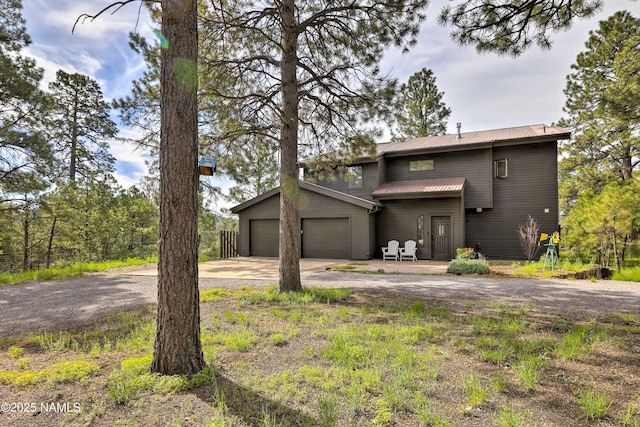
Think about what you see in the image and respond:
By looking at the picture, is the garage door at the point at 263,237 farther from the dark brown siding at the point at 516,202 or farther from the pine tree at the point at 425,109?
the pine tree at the point at 425,109

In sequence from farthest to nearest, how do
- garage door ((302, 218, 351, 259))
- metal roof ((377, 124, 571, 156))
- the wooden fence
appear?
the wooden fence
garage door ((302, 218, 351, 259))
metal roof ((377, 124, 571, 156))

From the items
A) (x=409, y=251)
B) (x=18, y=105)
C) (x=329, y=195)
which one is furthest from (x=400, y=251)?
(x=18, y=105)

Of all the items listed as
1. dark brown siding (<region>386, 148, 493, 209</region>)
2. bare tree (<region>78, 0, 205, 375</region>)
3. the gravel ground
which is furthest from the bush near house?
bare tree (<region>78, 0, 205, 375</region>)

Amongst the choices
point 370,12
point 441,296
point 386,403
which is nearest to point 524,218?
point 441,296

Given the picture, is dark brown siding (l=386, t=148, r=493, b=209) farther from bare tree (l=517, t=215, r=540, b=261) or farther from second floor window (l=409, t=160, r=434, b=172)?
bare tree (l=517, t=215, r=540, b=261)

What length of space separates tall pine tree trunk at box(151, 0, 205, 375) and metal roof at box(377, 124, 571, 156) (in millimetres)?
12706

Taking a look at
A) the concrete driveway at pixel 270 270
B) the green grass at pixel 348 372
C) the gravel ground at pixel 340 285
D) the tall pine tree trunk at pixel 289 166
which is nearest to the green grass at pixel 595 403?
the green grass at pixel 348 372

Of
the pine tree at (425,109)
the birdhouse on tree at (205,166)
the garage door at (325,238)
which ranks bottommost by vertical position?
the garage door at (325,238)

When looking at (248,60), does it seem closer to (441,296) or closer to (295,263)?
(295,263)

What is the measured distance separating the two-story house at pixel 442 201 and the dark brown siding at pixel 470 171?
39mm

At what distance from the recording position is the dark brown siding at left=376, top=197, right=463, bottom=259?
1303 centimetres

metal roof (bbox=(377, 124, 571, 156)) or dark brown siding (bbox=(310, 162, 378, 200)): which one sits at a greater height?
metal roof (bbox=(377, 124, 571, 156))

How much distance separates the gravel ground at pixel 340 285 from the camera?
4.54m

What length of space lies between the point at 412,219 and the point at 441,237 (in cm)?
142
